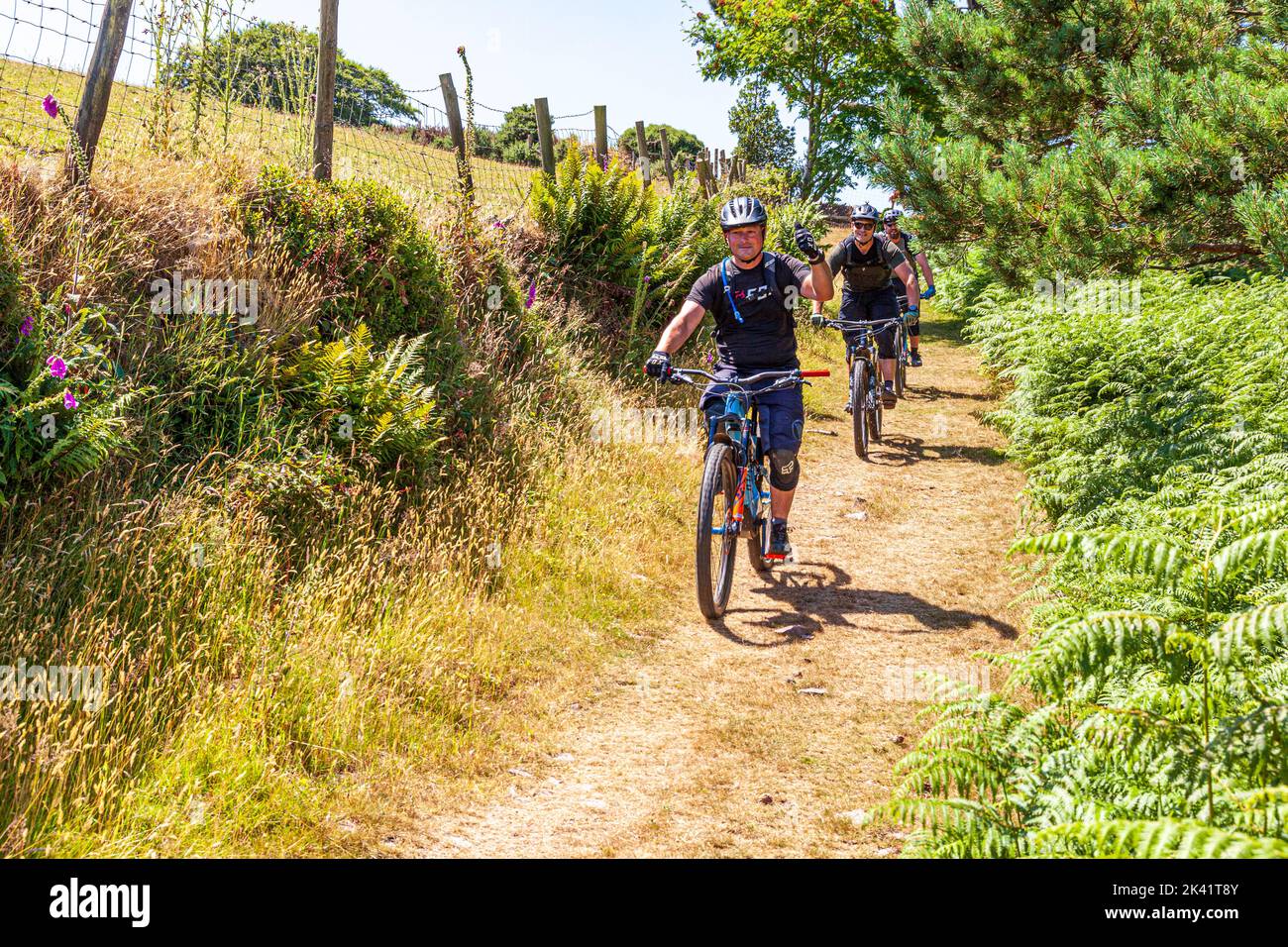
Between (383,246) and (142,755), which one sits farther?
(383,246)

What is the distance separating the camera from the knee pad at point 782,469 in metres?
6.83

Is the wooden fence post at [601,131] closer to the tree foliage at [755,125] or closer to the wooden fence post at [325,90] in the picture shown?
the wooden fence post at [325,90]

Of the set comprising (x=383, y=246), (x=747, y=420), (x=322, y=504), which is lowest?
(x=322, y=504)

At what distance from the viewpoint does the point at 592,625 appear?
6309 mm

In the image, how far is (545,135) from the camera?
12203mm

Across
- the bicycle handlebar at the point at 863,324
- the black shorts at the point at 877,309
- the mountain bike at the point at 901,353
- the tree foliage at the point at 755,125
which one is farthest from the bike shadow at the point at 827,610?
the tree foliage at the point at 755,125

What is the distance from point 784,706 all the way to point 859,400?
6.10 meters

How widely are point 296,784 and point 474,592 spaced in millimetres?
2223

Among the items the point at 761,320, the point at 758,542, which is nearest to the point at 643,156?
the point at 761,320

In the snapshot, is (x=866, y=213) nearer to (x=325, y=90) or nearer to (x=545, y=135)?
(x=545, y=135)

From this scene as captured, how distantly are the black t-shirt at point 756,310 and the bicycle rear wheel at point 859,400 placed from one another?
387cm


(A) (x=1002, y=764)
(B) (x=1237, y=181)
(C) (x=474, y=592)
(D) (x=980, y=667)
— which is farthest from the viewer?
(B) (x=1237, y=181)
